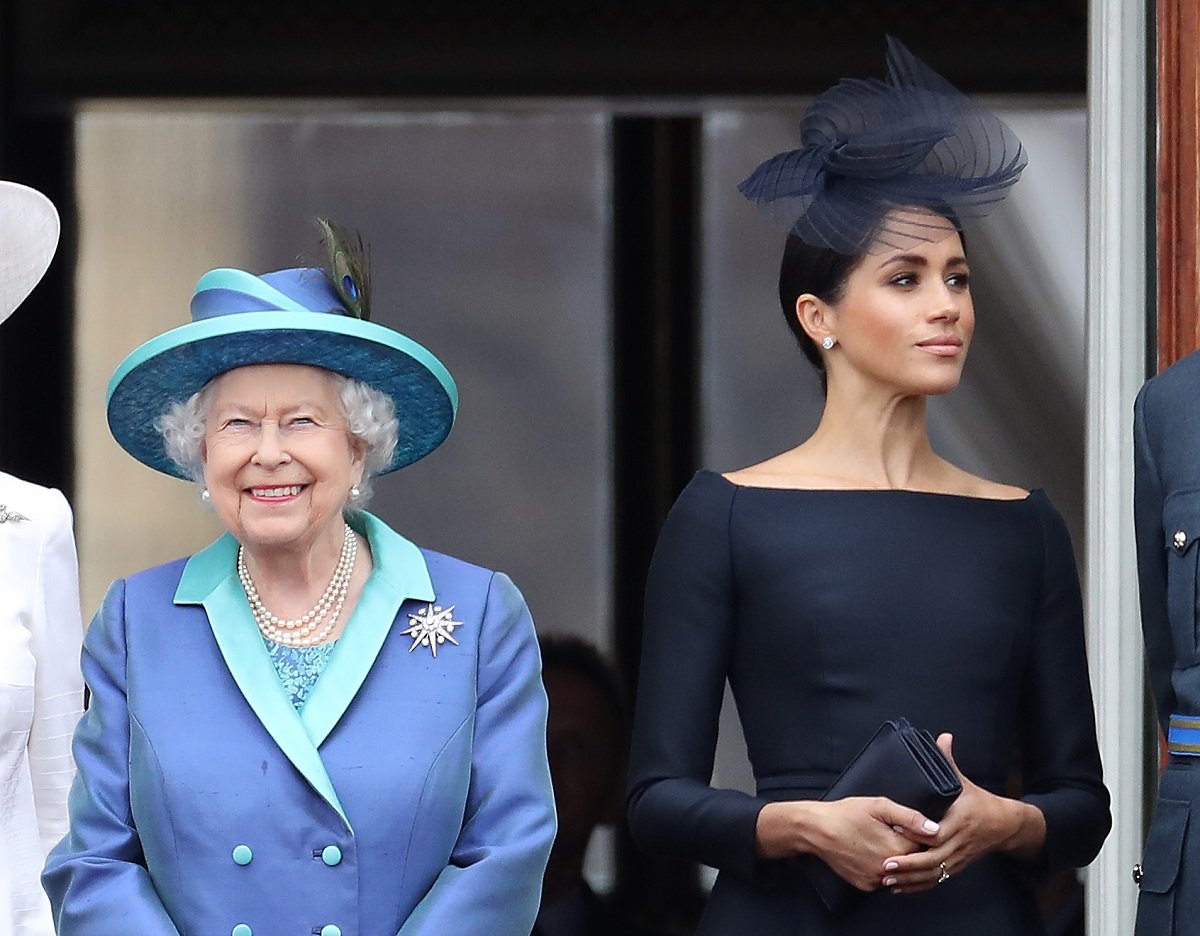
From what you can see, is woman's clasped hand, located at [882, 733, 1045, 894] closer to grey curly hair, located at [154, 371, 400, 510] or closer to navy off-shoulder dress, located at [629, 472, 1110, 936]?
navy off-shoulder dress, located at [629, 472, 1110, 936]

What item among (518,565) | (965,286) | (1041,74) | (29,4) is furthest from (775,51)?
(965,286)

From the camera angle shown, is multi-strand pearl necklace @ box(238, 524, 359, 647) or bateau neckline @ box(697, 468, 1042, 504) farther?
bateau neckline @ box(697, 468, 1042, 504)

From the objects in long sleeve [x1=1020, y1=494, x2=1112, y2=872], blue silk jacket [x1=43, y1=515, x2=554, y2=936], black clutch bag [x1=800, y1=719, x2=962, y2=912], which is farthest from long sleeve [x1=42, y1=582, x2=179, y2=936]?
long sleeve [x1=1020, y1=494, x2=1112, y2=872]

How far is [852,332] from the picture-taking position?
11.7 feet

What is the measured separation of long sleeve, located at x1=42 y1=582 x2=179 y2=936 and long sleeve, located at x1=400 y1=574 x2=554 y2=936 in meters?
0.36

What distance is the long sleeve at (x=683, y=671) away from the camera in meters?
3.43

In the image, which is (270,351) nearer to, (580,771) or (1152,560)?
(1152,560)

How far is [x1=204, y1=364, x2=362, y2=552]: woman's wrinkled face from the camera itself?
3.34 meters

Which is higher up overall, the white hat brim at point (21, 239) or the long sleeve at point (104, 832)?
the white hat brim at point (21, 239)

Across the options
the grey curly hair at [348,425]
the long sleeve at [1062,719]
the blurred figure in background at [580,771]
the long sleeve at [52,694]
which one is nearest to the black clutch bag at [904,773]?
the long sleeve at [1062,719]

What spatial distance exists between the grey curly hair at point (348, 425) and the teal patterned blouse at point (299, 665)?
24cm

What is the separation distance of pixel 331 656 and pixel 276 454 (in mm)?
286

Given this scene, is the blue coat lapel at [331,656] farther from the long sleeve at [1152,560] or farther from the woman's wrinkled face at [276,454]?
the long sleeve at [1152,560]

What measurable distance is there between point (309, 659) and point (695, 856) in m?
0.59
